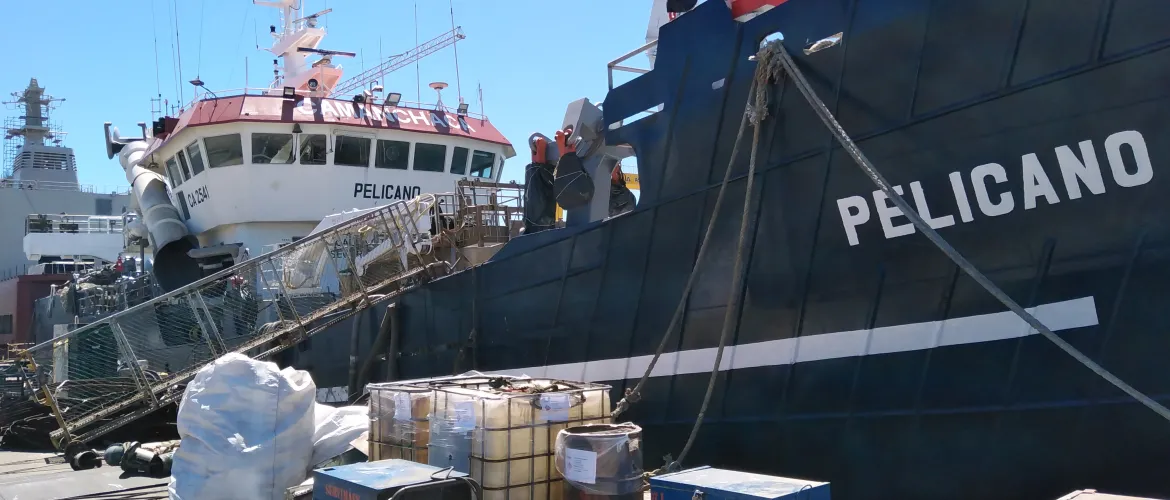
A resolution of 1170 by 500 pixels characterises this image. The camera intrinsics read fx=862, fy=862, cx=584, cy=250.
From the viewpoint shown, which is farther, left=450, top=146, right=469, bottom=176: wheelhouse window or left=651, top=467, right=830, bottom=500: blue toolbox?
left=450, top=146, right=469, bottom=176: wheelhouse window

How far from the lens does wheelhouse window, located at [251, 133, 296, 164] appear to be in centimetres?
1339

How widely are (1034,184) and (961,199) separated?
331 millimetres

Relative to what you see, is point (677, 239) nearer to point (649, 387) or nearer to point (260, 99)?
point (649, 387)

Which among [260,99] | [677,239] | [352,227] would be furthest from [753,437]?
[260,99]

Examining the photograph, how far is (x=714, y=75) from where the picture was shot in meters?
5.29

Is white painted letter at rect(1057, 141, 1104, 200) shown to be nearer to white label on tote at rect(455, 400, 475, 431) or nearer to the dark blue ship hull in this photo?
the dark blue ship hull

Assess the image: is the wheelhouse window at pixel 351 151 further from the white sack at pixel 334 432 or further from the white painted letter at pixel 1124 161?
the white painted letter at pixel 1124 161

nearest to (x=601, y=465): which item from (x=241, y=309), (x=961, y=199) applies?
(x=961, y=199)

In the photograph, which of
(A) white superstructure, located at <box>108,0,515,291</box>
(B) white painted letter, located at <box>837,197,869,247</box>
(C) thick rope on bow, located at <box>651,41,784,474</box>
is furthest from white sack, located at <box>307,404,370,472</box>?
(A) white superstructure, located at <box>108,0,515,291</box>

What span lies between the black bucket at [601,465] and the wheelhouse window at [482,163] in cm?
1117

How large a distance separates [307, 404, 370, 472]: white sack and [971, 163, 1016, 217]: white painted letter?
366 centimetres

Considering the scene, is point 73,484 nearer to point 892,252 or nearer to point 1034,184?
point 892,252

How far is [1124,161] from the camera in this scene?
368cm

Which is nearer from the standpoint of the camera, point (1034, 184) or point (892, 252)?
point (1034, 184)
